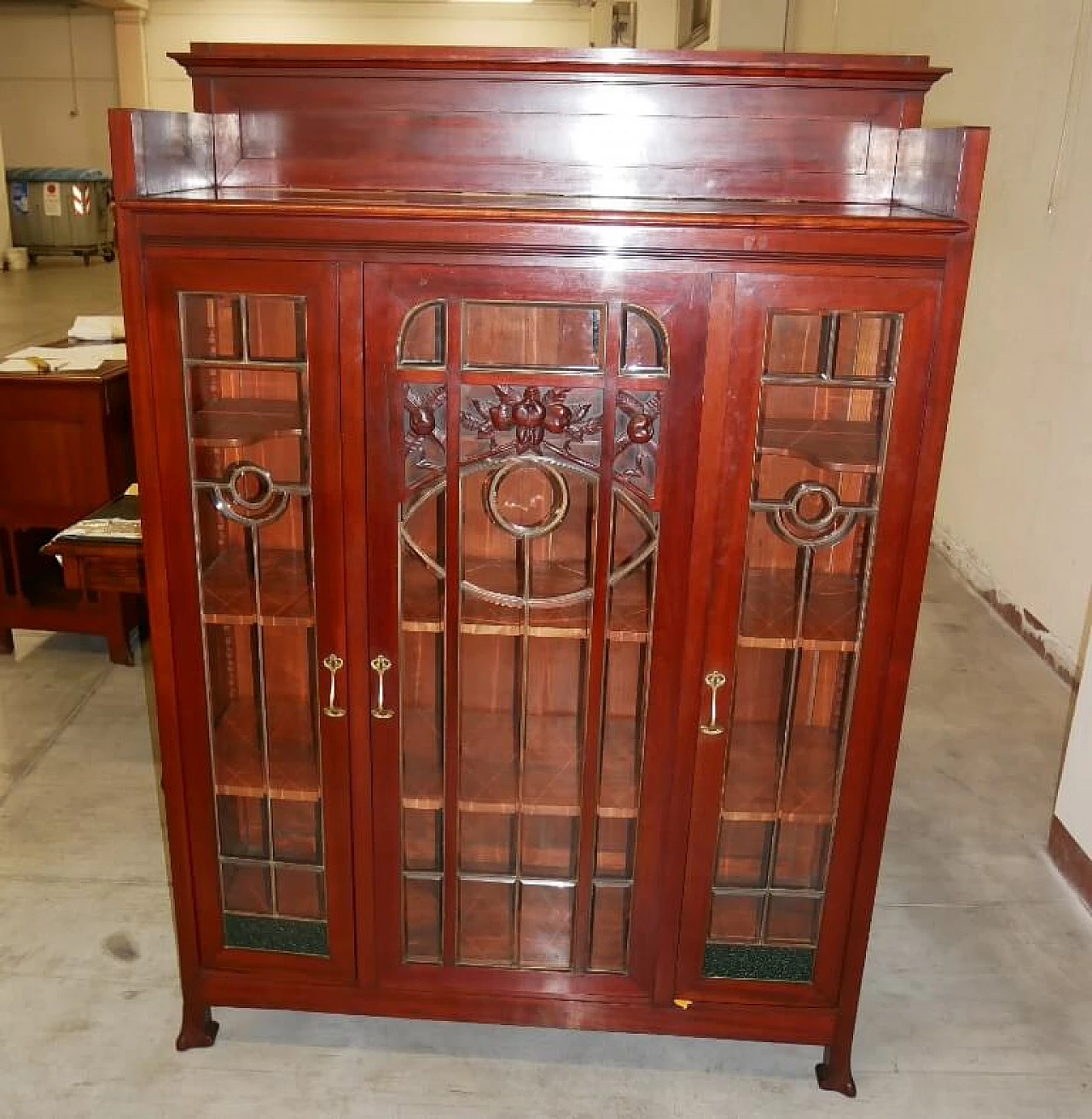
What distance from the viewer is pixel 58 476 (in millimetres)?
3688

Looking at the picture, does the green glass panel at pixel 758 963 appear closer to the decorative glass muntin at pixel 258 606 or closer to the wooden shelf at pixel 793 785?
the wooden shelf at pixel 793 785

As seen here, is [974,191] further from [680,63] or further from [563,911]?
[563,911]

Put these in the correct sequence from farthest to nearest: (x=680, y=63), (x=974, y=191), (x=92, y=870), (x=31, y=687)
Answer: (x=31, y=687) → (x=92, y=870) → (x=680, y=63) → (x=974, y=191)

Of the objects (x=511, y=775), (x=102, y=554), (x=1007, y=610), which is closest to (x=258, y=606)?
(x=511, y=775)

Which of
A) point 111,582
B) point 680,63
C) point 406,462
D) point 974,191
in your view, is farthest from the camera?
point 111,582

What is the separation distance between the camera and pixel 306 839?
6.72ft

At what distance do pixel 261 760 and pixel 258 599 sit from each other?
0.32m

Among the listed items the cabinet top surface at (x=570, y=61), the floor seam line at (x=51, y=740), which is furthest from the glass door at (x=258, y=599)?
the floor seam line at (x=51, y=740)

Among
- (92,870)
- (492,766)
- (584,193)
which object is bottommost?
(92,870)

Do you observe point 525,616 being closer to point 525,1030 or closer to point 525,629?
point 525,629

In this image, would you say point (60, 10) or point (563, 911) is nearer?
point (563, 911)

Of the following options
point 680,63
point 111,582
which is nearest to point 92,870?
point 111,582

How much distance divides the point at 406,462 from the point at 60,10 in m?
15.0

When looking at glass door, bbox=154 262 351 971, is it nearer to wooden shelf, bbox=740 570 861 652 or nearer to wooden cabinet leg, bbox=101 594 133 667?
wooden shelf, bbox=740 570 861 652
